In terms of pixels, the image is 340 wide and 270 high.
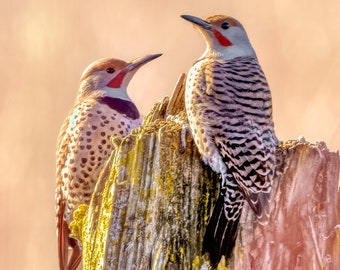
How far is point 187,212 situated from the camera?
141 inches

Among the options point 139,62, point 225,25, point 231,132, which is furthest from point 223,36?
point 231,132

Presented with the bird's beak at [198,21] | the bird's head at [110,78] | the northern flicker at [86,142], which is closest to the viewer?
the bird's beak at [198,21]

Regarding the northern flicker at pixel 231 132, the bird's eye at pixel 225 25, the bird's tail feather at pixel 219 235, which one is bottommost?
the bird's tail feather at pixel 219 235

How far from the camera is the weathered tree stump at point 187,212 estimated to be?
11.6 feet

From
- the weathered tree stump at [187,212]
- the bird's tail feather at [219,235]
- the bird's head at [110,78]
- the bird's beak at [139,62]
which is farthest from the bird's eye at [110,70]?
the bird's tail feather at [219,235]

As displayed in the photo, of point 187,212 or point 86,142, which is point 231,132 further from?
point 86,142

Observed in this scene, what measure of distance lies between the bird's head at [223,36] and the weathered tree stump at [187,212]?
52.3 inches

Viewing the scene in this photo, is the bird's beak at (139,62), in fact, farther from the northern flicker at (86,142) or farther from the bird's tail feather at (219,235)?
the bird's tail feather at (219,235)

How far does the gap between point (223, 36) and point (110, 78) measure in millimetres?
1174

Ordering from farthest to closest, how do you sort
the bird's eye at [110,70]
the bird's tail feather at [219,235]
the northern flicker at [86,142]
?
the bird's eye at [110,70], the northern flicker at [86,142], the bird's tail feather at [219,235]

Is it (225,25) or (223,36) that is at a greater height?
(225,25)

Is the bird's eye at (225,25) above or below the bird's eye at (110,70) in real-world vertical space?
above

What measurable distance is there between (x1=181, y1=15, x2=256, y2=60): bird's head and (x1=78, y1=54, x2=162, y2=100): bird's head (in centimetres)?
73

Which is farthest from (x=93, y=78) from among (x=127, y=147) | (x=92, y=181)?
(x=127, y=147)
